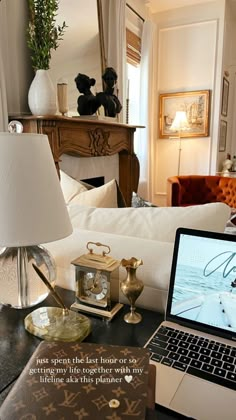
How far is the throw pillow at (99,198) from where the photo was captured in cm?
153

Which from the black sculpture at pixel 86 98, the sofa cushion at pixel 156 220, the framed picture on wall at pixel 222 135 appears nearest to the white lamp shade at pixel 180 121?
the framed picture on wall at pixel 222 135

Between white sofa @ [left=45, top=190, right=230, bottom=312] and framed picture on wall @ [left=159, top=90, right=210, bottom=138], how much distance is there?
381cm

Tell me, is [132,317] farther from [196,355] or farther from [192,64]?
[192,64]

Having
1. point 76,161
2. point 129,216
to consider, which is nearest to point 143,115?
point 76,161

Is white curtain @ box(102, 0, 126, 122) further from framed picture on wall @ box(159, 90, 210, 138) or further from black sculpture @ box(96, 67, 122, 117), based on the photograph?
framed picture on wall @ box(159, 90, 210, 138)

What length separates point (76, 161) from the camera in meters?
2.80

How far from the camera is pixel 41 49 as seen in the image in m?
2.15

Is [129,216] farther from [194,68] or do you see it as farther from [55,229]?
[194,68]

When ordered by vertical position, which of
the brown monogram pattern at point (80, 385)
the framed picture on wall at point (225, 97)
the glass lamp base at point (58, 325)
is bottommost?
the glass lamp base at point (58, 325)

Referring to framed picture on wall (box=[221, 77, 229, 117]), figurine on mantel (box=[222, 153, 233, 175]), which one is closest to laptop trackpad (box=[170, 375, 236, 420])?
figurine on mantel (box=[222, 153, 233, 175])

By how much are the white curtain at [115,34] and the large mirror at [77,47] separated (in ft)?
0.58

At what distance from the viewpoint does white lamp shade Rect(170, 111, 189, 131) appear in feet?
14.3

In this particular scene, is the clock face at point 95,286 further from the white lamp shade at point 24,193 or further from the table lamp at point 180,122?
the table lamp at point 180,122

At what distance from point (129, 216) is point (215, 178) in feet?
10.1
